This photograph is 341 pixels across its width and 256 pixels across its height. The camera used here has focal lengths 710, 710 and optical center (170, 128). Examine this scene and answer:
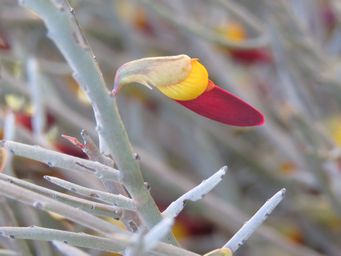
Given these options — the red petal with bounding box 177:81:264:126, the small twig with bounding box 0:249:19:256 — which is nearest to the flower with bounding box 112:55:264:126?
the red petal with bounding box 177:81:264:126

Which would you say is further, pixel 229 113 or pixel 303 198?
pixel 303 198

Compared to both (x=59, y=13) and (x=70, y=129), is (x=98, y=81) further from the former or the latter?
(x=70, y=129)

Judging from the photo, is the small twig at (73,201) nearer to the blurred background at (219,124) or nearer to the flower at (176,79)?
the flower at (176,79)

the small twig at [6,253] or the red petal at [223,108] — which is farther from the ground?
the red petal at [223,108]

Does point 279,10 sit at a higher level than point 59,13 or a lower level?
higher

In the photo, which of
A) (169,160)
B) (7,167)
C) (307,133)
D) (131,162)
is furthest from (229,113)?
(169,160)

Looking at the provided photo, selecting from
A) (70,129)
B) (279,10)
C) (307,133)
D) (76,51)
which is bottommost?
(76,51)

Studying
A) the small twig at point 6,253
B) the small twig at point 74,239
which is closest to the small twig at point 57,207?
the small twig at point 74,239

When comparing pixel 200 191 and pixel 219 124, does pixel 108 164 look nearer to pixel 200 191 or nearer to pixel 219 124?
pixel 200 191
